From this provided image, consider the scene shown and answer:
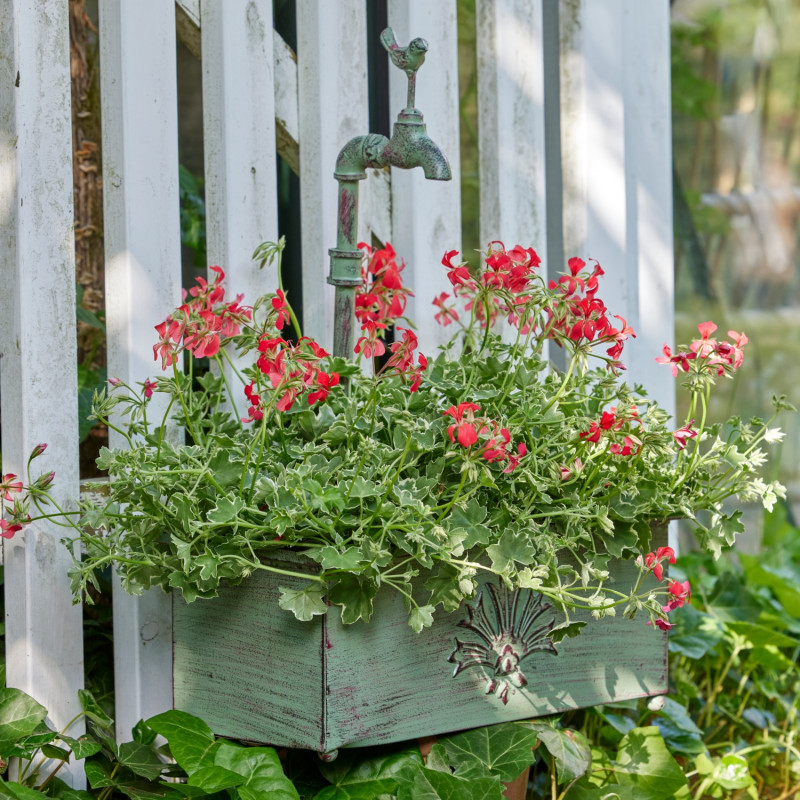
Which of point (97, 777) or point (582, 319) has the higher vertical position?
point (582, 319)

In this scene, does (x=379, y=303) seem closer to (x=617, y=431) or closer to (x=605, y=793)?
(x=617, y=431)

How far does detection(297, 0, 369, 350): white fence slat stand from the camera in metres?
1.37

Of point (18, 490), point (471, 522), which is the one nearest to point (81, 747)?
point (18, 490)

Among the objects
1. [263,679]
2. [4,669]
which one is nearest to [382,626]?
[263,679]

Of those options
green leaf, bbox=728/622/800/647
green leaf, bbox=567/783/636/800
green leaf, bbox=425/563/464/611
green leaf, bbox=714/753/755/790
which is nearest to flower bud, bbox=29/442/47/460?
green leaf, bbox=425/563/464/611

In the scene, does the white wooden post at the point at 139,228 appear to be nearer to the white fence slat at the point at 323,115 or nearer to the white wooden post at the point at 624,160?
the white fence slat at the point at 323,115

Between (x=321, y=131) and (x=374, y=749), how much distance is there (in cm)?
85

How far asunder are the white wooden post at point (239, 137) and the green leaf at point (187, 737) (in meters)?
0.45

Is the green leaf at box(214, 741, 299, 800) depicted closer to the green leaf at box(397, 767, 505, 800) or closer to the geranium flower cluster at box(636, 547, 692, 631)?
the green leaf at box(397, 767, 505, 800)

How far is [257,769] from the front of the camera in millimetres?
1012

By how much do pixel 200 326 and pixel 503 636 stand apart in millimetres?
507

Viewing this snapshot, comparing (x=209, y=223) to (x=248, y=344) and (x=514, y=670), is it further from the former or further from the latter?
(x=514, y=670)

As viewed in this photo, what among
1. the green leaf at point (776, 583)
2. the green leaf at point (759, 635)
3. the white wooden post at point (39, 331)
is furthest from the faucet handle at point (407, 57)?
the green leaf at point (776, 583)

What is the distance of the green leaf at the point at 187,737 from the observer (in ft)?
3.31
